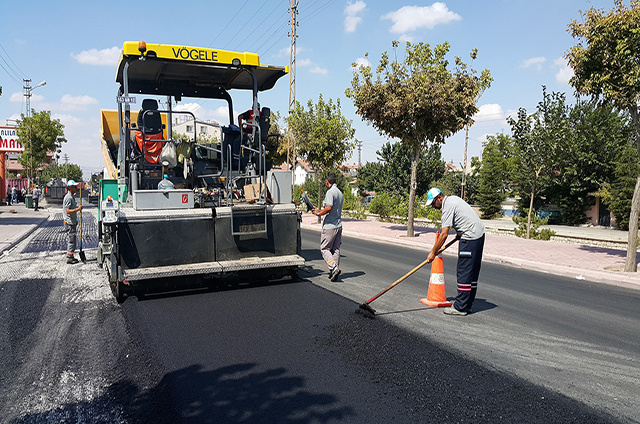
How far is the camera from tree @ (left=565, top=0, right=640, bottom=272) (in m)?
8.67

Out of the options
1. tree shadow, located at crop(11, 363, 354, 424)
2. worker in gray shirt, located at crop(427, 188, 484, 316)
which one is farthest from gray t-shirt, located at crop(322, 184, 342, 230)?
tree shadow, located at crop(11, 363, 354, 424)

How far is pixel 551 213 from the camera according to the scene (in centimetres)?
3059

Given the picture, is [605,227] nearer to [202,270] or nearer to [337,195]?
[337,195]

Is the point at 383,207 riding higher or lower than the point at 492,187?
lower

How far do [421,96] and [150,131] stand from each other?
9727 mm

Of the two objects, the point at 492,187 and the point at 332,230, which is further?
the point at 492,187

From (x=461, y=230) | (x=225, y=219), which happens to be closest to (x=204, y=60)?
(x=225, y=219)

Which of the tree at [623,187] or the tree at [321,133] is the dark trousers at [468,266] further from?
the tree at [623,187]

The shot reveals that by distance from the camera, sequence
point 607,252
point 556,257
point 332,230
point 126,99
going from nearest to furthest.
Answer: point 126,99 → point 332,230 → point 556,257 → point 607,252

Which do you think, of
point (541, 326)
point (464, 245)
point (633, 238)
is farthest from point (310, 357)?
point (633, 238)

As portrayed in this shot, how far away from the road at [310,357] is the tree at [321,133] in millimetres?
14986

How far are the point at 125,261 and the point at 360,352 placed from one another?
3.40 m

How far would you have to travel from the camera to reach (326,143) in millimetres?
21625

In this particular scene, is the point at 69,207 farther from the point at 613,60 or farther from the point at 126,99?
the point at 613,60
